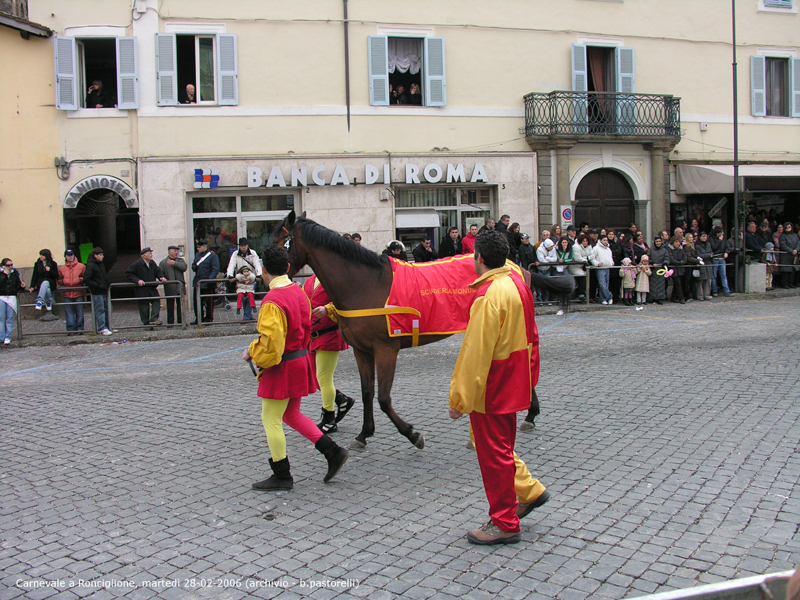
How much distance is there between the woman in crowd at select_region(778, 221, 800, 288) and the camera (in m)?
19.1

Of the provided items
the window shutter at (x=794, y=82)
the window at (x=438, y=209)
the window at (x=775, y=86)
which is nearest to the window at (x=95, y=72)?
the window at (x=438, y=209)

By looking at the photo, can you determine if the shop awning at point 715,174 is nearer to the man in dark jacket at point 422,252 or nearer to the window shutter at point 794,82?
the window shutter at point 794,82

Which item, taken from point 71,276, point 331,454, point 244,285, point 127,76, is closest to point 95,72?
point 127,76

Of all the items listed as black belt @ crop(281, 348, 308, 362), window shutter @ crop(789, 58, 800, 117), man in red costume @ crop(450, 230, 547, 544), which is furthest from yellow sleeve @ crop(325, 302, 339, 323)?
window shutter @ crop(789, 58, 800, 117)

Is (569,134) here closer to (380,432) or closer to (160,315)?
(160,315)

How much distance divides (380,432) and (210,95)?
14.3m

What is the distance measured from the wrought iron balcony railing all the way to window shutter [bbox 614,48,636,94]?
456 mm

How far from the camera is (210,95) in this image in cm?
1812

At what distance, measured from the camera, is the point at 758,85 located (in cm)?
2191

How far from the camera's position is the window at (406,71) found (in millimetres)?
18688

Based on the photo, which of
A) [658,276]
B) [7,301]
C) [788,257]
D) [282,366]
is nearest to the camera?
[282,366]

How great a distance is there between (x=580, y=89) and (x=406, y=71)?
5212 millimetres

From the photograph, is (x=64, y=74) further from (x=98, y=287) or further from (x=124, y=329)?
(x=124, y=329)

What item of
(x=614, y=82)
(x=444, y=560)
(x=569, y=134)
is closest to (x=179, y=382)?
(x=444, y=560)
